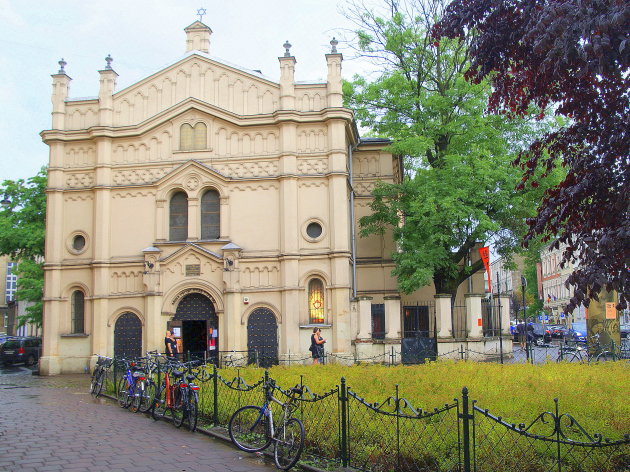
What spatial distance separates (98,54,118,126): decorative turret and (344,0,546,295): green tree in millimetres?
11194

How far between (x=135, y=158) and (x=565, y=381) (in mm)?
21623

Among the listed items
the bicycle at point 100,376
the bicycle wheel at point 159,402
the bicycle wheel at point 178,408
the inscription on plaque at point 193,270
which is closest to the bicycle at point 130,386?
the bicycle wheel at point 159,402

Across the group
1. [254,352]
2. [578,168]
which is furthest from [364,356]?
[578,168]

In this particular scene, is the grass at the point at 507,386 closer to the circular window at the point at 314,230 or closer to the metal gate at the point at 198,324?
the metal gate at the point at 198,324

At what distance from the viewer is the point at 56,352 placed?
28438 mm

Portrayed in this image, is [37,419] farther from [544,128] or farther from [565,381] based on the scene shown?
[544,128]

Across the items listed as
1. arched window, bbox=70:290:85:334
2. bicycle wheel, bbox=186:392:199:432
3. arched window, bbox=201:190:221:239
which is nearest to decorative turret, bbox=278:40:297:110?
arched window, bbox=201:190:221:239

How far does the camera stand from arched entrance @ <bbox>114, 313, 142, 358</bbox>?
2803 centimetres

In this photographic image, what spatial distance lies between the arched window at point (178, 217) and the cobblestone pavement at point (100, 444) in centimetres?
1217

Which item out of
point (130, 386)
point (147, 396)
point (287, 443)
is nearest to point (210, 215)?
point (130, 386)

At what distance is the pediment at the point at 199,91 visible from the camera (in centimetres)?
2889

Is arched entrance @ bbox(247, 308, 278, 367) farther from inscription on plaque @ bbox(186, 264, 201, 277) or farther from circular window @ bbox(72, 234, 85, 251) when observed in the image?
circular window @ bbox(72, 234, 85, 251)

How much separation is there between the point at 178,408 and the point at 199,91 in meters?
18.5

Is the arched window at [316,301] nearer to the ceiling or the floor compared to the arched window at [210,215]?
nearer to the floor
